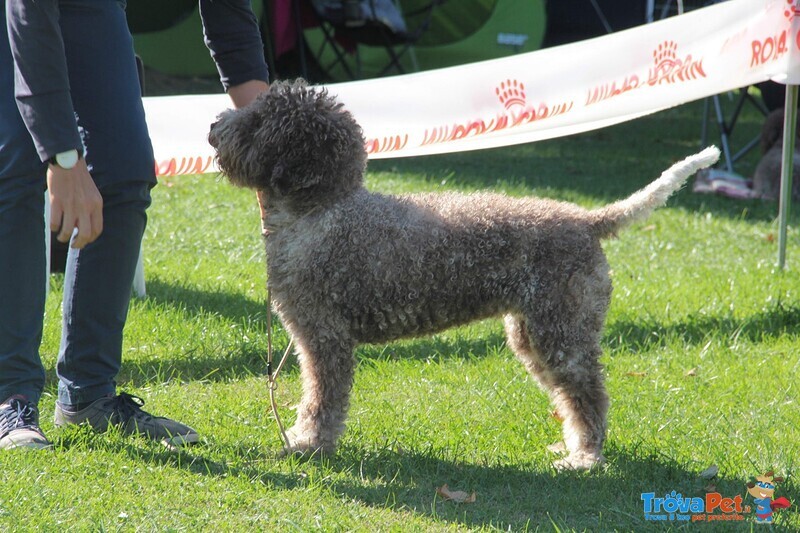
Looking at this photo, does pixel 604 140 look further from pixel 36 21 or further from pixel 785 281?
pixel 36 21

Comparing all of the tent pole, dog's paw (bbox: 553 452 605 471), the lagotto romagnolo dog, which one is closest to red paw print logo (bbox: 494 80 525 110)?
the tent pole

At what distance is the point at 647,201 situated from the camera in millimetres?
3059

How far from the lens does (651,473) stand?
309 centimetres

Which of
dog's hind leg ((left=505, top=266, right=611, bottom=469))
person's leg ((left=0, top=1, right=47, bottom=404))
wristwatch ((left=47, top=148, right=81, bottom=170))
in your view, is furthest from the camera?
dog's hind leg ((left=505, top=266, right=611, bottom=469))

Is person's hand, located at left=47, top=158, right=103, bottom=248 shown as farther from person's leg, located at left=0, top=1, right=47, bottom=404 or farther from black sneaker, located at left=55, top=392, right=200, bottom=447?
black sneaker, located at left=55, top=392, right=200, bottom=447

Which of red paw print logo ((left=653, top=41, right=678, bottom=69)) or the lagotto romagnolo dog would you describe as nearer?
the lagotto romagnolo dog

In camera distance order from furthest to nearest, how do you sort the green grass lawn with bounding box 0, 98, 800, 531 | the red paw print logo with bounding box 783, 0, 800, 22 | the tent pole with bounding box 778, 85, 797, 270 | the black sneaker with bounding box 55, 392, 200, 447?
the tent pole with bounding box 778, 85, 797, 270
the red paw print logo with bounding box 783, 0, 800, 22
the black sneaker with bounding box 55, 392, 200, 447
the green grass lawn with bounding box 0, 98, 800, 531

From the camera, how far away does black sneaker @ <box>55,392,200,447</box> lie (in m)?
3.17

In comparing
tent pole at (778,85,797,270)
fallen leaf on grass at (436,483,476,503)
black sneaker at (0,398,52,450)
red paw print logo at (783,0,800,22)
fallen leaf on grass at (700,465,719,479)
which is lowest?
fallen leaf on grass at (700,465,719,479)

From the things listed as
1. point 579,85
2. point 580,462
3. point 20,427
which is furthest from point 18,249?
point 579,85

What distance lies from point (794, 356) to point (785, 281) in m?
1.08

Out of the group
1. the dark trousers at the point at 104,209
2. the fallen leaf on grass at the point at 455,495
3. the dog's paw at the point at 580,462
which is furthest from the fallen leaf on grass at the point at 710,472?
the dark trousers at the point at 104,209

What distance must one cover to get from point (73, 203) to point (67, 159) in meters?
0.13

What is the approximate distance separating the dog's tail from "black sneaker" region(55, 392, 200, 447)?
1.61 m
